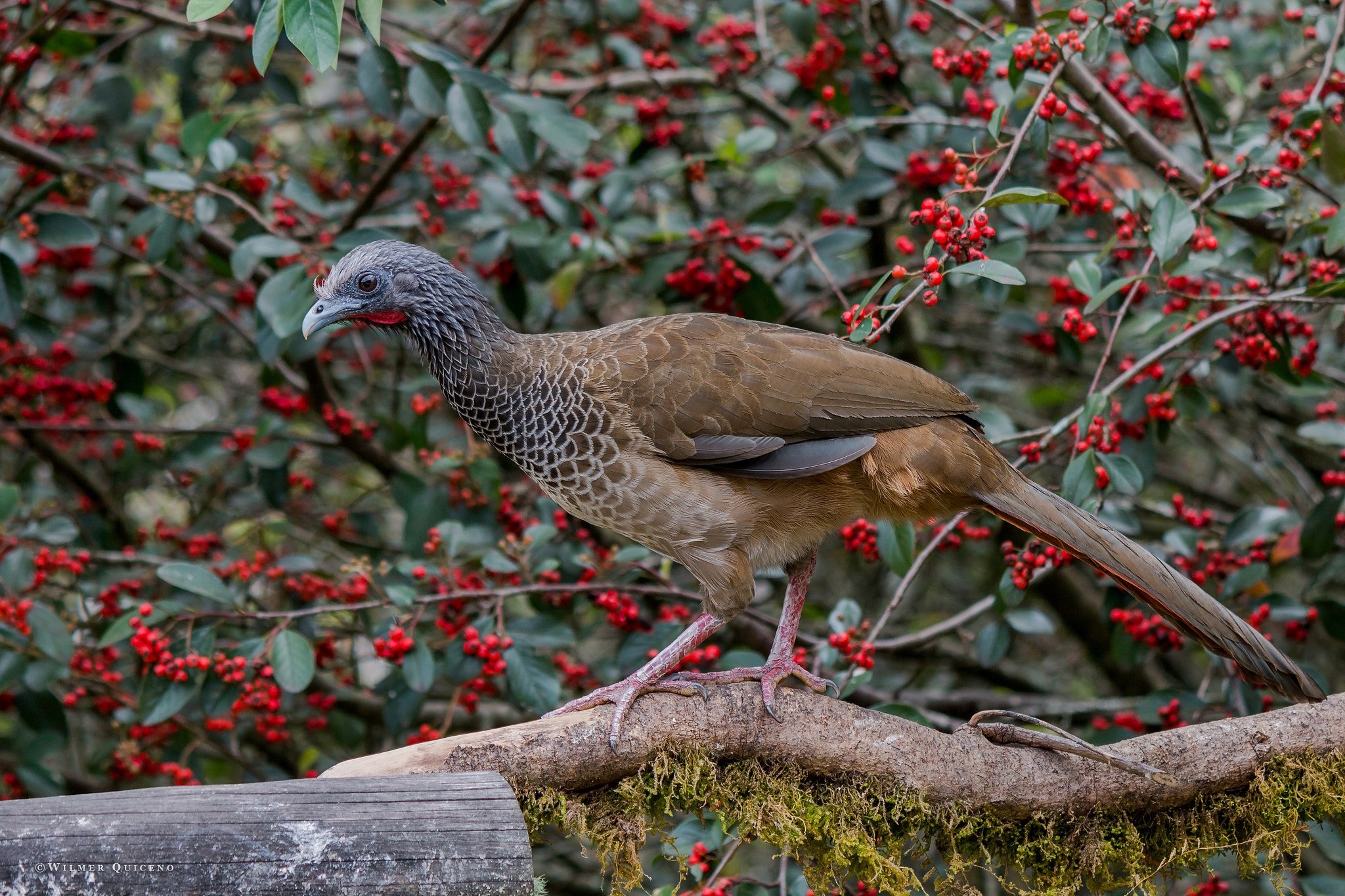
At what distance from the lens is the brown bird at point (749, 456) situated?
2594 millimetres

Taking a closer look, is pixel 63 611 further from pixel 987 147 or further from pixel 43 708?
pixel 987 147

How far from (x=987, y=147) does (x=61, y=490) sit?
344 centimetres

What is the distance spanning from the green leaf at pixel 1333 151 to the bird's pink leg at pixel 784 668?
5.08ft

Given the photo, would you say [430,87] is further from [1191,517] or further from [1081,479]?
[1191,517]

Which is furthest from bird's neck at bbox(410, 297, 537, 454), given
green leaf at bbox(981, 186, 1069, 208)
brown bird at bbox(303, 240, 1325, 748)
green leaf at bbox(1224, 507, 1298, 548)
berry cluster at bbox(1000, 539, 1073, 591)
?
green leaf at bbox(1224, 507, 1298, 548)

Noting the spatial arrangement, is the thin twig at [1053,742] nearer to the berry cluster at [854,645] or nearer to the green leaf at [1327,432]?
the berry cluster at [854,645]

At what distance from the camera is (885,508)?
9.14ft

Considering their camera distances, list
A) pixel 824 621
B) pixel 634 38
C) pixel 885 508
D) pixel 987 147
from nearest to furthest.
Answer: pixel 885 508 < pixel 987 147 < pixel 824 621 < pixel 634 38

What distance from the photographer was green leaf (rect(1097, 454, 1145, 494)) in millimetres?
2762

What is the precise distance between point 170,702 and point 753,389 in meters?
1.65

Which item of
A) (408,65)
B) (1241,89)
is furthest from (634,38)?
(1241,89)

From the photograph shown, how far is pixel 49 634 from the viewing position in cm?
311

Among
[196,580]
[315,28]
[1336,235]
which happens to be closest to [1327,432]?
[1336,235]

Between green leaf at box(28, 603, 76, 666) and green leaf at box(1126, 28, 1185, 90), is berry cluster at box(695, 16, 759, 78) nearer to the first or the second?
green leaf at box(1126, 28, 1185, 90)
